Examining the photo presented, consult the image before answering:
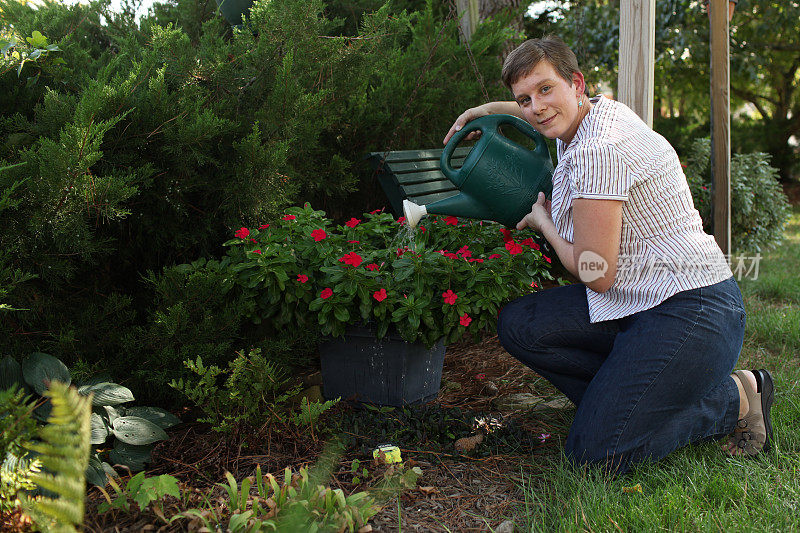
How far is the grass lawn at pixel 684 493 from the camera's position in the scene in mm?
1673

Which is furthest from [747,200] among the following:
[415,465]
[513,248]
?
[415,465]

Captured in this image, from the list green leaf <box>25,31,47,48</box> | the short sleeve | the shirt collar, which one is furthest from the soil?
green leaf <box>25,31,47,48</box>

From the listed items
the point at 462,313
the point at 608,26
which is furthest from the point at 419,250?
the point at 608,26

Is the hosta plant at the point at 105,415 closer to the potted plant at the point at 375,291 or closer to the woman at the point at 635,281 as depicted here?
the potted plant at the point at 375,291

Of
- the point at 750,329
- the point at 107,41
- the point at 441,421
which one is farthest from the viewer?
the point at 107,41

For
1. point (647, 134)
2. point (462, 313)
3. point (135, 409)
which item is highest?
point (647, 134)

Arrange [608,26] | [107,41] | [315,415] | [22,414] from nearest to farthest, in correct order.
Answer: [22,414]
[315,415]
[107,41]
[608,26]

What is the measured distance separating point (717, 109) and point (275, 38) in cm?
258

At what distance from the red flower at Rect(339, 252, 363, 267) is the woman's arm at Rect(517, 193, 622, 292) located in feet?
2.23

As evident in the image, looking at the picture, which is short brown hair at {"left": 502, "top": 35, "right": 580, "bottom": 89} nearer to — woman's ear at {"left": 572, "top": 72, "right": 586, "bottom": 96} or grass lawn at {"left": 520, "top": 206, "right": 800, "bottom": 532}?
woman's ear at {"left": 572, "top": 72, "right": 586, "bottom": 96}

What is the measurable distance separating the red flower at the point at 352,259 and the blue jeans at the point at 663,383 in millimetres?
845

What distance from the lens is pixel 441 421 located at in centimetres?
227

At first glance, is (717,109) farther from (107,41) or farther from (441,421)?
(107,41)

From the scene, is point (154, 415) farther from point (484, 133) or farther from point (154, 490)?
point (484, 133)
